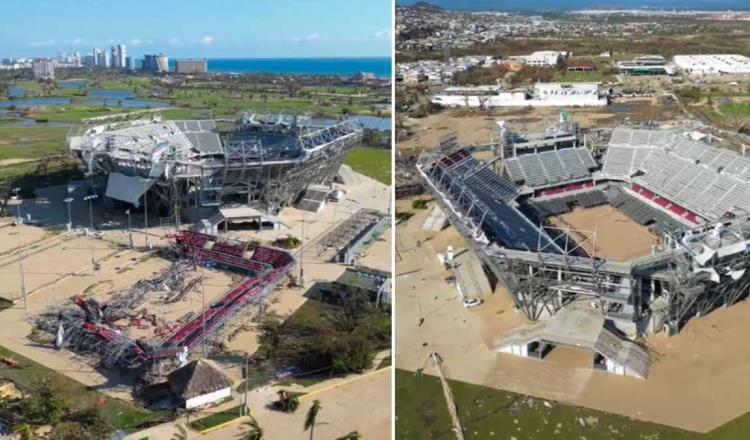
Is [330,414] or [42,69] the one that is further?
[42,69]

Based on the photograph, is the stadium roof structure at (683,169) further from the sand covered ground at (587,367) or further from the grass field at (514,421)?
the grass field at (514,421)

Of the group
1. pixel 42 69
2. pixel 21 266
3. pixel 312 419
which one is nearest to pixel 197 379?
pixel 312 419

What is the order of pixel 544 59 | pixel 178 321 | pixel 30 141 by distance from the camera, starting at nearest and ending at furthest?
1. pixel 178 321
2. pixel 30 141
3. pixel 544 59

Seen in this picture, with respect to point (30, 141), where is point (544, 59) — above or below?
above

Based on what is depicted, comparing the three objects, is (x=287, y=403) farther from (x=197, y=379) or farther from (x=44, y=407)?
(x=44, y=407)

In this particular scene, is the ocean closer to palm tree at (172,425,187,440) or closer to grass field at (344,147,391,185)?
grass field at (344,147,391,185)
